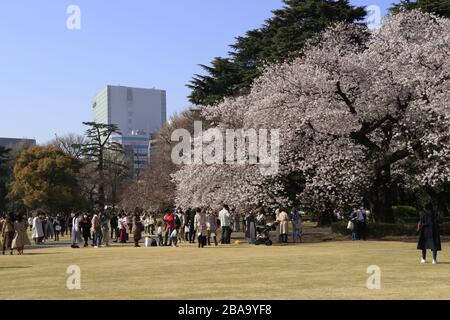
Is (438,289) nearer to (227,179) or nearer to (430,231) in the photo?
(430,231)

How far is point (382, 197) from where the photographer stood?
33219mm

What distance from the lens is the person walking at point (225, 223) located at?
26938 mm

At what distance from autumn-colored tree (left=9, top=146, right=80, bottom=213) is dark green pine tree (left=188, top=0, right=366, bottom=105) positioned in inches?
Result: 726

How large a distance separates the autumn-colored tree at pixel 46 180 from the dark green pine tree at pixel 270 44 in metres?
18.4

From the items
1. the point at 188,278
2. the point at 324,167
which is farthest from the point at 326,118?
the point at 188,278

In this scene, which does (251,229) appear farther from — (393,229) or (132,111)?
(132,111)

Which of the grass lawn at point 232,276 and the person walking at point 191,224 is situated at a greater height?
the person walking at point 191,224

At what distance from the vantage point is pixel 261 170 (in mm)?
31719

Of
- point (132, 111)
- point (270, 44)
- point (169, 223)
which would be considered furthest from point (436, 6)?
point (132, 111)

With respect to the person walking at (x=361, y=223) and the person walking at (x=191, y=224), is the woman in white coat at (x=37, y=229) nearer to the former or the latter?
the person walking at (x=191, y=224)

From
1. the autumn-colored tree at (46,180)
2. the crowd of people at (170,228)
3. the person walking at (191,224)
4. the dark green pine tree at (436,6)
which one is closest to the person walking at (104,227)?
the crowd of people at (170,228)

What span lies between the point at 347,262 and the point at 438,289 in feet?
19.6

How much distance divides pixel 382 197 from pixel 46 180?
36.2m

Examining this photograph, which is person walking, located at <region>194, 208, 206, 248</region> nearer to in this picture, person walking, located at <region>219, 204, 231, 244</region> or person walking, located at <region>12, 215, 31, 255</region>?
person walking, located at <region>219, 204, 231, 244</region>
